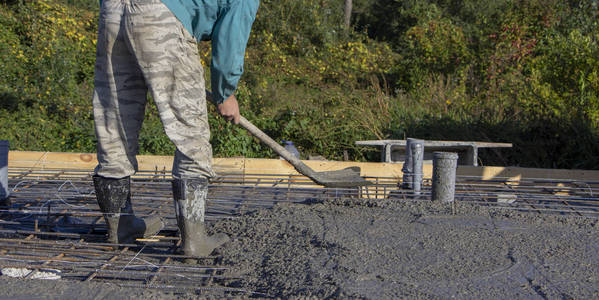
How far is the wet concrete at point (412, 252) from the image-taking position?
1.98m

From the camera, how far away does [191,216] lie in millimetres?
2453

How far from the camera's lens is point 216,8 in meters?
2.38

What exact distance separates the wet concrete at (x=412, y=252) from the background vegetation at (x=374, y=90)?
3564mm

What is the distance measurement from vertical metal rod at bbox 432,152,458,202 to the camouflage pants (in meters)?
1.53

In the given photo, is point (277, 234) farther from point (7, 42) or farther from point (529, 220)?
point (7, 42)

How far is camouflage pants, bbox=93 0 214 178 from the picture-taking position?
2301 mm

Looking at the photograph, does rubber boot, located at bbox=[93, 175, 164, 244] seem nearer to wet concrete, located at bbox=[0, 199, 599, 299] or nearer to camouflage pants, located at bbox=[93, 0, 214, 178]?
camouflage pants, located at bbox=[93, 0, 214, 178]

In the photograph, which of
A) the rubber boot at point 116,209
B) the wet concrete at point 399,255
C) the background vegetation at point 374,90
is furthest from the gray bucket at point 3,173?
the background vegetation at point 374,90

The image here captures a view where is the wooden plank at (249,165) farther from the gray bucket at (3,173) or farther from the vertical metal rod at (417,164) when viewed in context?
the gray bucket at (3,173)

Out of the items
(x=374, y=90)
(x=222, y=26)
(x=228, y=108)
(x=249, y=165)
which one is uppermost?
(x=222, y=26)

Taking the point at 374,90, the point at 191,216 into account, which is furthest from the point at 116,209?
the point at 374,90

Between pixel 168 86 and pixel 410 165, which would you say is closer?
pixel 168 86

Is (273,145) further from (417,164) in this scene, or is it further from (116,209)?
(417,164)

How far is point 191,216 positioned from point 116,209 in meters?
0.43
